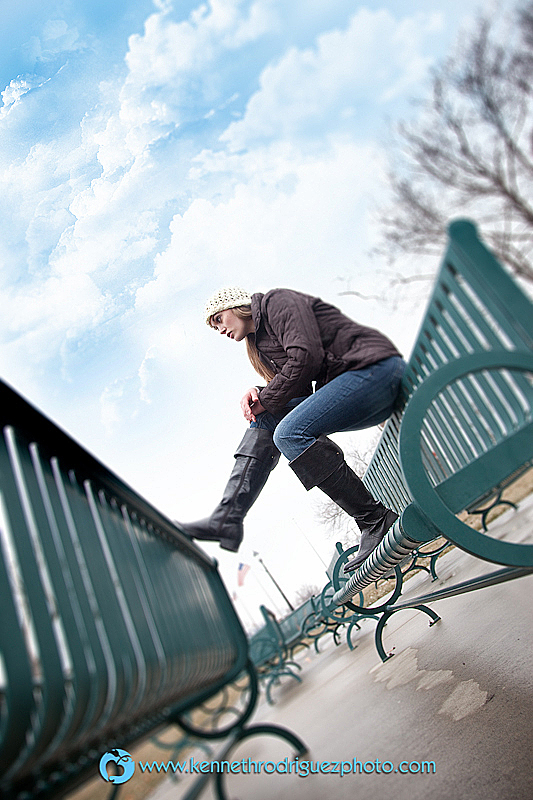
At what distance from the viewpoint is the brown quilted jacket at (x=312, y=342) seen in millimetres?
1551

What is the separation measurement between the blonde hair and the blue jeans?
459 mm

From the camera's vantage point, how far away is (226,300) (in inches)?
78.7

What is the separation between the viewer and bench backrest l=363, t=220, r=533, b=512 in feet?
2.99

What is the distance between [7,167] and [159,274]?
108 centimetres

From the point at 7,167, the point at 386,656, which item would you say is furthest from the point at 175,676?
the point at 7,167

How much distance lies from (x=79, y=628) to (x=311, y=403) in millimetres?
1005

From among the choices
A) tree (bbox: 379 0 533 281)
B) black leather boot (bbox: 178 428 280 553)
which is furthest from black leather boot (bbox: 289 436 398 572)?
tree (bbox: 379 0 533 281)

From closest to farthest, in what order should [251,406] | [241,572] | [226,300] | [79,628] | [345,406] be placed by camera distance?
[79,628] → [345,406] → [251,406] → [226,300] → [241,572]

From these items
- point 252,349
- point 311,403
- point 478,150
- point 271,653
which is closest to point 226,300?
point 252,349

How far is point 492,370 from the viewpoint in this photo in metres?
1.02

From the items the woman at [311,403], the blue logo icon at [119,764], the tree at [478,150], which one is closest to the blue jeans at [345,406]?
the woman at [311,403]

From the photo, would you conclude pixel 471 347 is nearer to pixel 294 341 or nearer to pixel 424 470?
pixel 424 470

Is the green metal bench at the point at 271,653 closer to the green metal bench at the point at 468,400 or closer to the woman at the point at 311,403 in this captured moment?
the woman at the point at 311,403

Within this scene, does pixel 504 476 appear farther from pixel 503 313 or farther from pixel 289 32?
pixel 289 32
